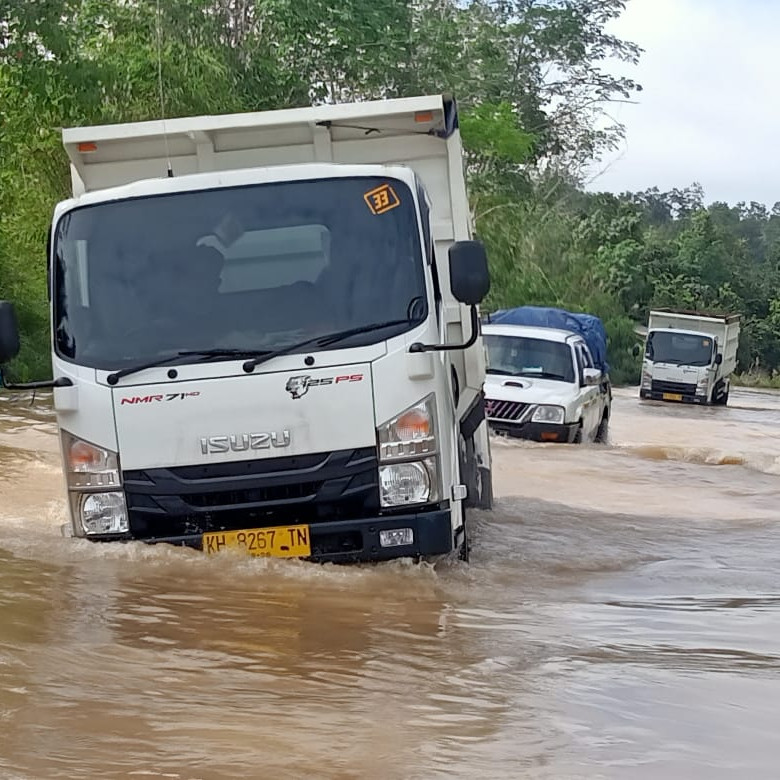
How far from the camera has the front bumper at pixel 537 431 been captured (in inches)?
575

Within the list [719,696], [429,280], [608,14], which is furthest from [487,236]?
[719,696]

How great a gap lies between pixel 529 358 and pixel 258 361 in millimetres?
10077

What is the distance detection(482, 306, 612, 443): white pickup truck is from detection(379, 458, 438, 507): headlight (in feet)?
28.5

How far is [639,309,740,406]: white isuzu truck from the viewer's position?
1222 inches

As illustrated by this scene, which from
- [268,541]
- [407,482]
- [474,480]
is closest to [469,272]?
[407,482]

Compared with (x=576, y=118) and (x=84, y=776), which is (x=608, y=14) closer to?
(x=576, y=118)

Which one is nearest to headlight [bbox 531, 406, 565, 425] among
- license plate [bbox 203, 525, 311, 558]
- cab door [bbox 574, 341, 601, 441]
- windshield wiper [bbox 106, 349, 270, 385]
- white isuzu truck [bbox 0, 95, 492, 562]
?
cab door [bbox 574, 341, 601, 441]

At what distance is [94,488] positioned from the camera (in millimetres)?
5996

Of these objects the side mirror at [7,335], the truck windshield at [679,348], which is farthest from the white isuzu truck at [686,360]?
the side mirror at [7,335]

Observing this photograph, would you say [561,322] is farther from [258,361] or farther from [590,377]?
→ [258,361]

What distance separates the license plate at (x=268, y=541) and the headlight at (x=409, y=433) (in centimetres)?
51

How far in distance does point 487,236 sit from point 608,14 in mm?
15425

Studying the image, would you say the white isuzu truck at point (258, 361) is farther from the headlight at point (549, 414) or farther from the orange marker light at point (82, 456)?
the headlight at point (549, 414)

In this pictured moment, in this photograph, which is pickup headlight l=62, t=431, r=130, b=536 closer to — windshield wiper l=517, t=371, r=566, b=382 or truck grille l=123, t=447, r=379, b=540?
truck grille l=123, t=447, r=379, b=540
